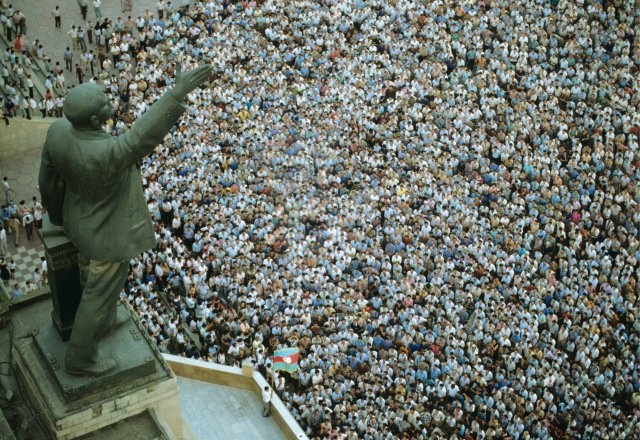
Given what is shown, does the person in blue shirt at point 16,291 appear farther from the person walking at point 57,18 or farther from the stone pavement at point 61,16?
the person walking at point 57,18

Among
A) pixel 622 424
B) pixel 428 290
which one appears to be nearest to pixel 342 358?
pixel 428 290

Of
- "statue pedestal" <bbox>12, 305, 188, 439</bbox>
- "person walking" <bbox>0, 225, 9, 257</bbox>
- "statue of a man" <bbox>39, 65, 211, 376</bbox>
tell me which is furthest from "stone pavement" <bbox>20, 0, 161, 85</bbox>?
"statue of a man" <bbox>39, 65, 211, 376</bbox>

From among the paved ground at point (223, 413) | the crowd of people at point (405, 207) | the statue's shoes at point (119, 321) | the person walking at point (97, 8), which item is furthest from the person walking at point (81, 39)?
the statue's shoes at point (119, 321)

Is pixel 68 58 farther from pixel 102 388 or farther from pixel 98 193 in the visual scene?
pixel 98 193

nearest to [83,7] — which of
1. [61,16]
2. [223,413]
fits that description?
[61,16]

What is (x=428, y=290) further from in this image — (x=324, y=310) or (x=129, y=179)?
(x=129, y=179)

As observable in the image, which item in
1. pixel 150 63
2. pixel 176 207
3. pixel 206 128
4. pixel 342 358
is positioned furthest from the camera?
pixel 150 63

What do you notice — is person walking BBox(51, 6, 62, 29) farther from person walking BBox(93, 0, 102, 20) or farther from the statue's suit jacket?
the statue's suit jacket
